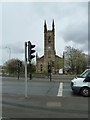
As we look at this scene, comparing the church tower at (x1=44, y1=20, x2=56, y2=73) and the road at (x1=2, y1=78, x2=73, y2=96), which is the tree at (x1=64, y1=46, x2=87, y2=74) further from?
the road at (x1=2, y1=78, x2=73, y2=96)

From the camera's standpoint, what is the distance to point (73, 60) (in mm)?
96312

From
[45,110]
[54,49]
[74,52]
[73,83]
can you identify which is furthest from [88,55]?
[45,110]

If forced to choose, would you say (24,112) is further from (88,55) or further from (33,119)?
(88,55)

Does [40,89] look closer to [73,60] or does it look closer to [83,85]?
[83,85]

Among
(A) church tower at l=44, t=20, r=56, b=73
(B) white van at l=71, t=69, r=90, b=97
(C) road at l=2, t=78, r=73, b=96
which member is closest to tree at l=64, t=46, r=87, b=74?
(A) church tower at l=44, t=20, r=56, b=73

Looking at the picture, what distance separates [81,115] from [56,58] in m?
118

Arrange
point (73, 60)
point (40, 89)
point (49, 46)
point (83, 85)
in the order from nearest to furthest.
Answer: point (83, 85)
point (40, 89)
point (73, 60)
point (49, 46)

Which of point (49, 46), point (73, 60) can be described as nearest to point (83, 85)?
point (73, 60)

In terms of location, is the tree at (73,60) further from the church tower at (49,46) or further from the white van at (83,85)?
the white van at (83,85)

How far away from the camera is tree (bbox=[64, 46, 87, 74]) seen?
3718 inches

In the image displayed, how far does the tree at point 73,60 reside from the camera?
94.4 meters

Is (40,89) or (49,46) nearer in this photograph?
(40,89)

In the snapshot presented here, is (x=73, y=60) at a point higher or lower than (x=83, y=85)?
higher

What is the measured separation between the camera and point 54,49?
126375 millimetres
